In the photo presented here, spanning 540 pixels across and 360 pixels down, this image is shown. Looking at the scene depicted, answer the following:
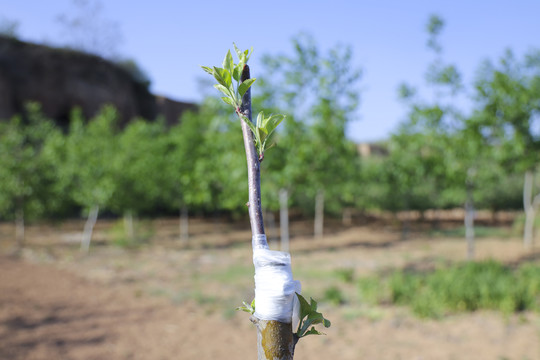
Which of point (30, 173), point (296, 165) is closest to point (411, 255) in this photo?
point (296, 165)

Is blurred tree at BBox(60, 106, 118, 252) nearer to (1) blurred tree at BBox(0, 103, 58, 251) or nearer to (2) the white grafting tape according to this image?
(1) blurred tree at BBox(0, 103, 58, 251)

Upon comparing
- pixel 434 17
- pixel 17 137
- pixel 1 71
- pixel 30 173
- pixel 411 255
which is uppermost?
pixel 1 71

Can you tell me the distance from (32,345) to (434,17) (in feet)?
30.1

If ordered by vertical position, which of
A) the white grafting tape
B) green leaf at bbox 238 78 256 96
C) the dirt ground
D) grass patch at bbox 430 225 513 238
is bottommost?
grass patch at bbox 430 225 513 238

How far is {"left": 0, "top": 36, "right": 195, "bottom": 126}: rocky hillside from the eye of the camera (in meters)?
26.6

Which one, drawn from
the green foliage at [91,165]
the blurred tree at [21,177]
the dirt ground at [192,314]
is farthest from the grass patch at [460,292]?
the blurred tree at [21,177]

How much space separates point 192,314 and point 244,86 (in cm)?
674

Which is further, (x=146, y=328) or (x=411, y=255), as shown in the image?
(x=411, y=255)

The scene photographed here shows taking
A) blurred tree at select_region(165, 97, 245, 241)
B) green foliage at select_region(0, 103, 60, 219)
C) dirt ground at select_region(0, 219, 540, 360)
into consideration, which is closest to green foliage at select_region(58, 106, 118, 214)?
green foliage at select_region(0, 103, 60, 219)

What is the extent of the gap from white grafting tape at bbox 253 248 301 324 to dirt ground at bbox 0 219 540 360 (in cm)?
482

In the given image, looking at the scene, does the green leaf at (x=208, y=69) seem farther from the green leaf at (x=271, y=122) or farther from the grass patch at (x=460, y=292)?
the grass patch at (x=460, y=292)

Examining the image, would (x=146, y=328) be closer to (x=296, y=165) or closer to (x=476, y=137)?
(x=296, y=165)

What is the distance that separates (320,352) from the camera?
18.0 feet

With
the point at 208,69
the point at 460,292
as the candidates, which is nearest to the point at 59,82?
the point at 460,292
